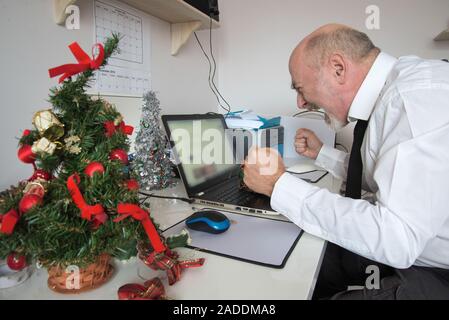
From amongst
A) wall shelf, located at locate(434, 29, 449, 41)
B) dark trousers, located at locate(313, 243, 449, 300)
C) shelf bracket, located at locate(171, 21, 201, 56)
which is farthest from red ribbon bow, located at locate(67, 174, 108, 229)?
wall shelf, located at locate(434, 29, 449, 41)

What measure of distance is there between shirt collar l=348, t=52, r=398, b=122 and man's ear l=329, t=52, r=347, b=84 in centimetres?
6

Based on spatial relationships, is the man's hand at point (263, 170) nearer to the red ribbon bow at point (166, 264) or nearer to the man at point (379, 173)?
the man at point (379, 173)

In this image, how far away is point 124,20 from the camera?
103 cm

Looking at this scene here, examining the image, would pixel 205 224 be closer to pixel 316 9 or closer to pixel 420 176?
pixel 420 176

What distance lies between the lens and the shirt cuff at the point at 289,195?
0.67 meters

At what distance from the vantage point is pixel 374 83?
2.42 ft

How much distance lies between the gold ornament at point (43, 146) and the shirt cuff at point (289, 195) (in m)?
0.47

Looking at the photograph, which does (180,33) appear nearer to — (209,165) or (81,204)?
(209,165)

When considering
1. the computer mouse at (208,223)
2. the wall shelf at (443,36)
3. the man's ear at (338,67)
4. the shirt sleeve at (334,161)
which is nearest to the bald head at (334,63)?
the man's ear at (338,67)

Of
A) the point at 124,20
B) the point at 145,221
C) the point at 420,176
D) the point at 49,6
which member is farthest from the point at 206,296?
the point at 124,20

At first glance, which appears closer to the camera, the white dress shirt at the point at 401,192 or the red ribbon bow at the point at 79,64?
the red ribbon bow at the point at 79,64

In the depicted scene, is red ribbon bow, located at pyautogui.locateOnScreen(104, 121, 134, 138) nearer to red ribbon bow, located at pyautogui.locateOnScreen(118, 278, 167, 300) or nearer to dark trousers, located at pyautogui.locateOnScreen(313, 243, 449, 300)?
red ribbon bow, located at pyautogui.locateOnScreen(118, 278, 167, 300)

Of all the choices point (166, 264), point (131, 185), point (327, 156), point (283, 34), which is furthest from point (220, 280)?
point (283, 34)
